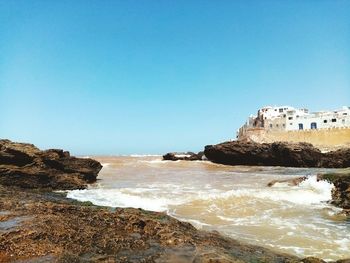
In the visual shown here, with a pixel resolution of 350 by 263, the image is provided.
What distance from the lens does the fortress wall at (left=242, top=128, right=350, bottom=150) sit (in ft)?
201

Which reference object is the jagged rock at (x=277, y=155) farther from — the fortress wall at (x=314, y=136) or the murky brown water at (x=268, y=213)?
the murky brown water at (x=268, y=213)

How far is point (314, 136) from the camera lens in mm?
63875

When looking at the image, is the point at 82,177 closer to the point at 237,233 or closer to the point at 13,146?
the point at 13,146

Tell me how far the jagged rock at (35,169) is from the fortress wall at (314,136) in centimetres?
4691

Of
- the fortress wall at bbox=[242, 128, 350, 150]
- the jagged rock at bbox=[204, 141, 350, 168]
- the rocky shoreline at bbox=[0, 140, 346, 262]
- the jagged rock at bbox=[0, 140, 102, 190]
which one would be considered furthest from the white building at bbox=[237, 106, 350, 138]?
the rocky shoreline at bbox=[0, 140, 346, 262]

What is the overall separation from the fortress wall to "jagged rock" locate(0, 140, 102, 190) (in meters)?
46.9

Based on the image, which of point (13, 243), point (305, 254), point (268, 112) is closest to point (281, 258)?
point (305, 254)

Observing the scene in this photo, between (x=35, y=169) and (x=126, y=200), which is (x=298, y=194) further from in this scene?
(x=35, y=169)

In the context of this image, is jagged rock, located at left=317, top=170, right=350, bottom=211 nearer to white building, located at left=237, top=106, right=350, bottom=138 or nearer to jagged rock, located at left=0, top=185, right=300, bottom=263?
jagged rock, located at left=0, top=185, right=300, bottom=263

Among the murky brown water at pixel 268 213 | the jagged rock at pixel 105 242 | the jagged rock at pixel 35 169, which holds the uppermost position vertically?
the jagged rock at pixel 35 169

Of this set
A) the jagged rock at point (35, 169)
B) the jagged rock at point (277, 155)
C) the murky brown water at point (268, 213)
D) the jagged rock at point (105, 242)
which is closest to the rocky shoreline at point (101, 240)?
the jagged rock at point (105, 242)

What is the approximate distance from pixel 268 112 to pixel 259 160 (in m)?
43.3

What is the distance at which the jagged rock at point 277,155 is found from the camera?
41156 mm

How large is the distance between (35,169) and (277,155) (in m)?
32.5
